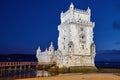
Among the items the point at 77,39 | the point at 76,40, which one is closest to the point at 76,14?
the point at 77,39

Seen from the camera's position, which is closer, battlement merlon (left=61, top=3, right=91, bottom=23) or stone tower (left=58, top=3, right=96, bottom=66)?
stone tower (left=58, top=3, right=96, bottom=66)

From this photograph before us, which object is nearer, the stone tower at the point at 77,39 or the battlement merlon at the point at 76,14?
the stone tower at the point at 77,39

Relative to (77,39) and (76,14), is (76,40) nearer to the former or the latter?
(77,39)

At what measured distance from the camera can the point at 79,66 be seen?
5056 cm

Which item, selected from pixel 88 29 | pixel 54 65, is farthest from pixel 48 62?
pixel 88 29

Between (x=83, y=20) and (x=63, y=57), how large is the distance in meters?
11.1

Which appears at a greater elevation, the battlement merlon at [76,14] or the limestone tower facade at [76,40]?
the battlement merlon at [76,14]

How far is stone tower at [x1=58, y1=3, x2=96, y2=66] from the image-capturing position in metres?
50.5

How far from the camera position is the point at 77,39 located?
51281 millimetres

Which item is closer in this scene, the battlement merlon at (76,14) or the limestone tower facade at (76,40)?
the limestone tower facade at (76,40)

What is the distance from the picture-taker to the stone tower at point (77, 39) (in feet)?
166

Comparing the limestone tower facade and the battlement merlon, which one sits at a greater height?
the battlement merlon

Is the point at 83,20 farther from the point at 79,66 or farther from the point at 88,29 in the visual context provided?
the point at 79,66

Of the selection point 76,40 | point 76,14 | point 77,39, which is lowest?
point 76,40
